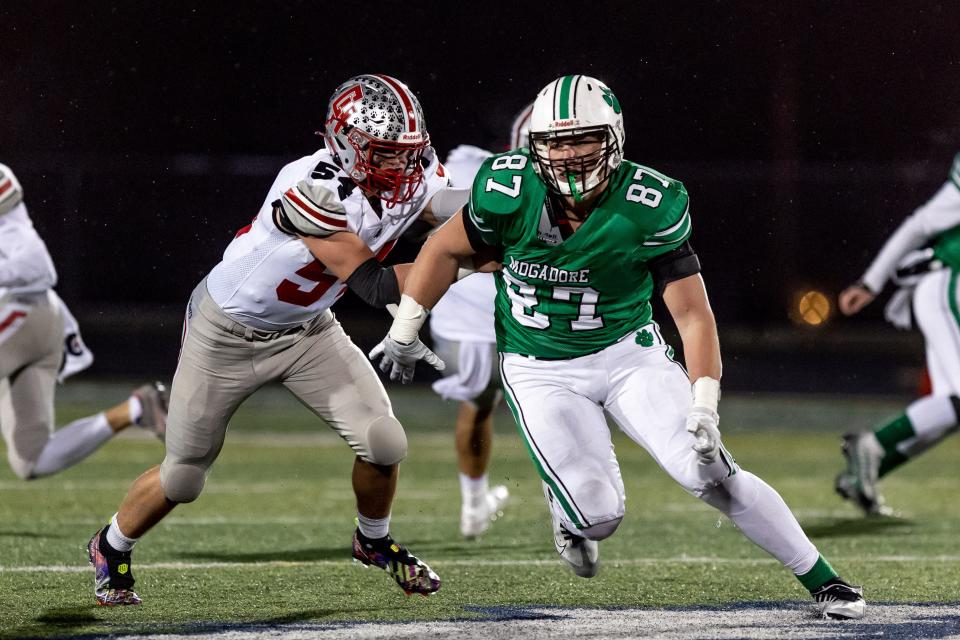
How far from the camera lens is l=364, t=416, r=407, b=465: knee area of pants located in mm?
3797

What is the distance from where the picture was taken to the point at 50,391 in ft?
17.7

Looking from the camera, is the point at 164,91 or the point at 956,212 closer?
the point at 956,212

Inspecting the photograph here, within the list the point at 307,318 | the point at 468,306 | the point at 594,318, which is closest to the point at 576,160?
the point at 594,318

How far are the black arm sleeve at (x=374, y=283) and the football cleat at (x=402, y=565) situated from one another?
0.76 m

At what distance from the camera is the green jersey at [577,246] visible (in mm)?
3412

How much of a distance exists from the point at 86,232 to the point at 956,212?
8.37m

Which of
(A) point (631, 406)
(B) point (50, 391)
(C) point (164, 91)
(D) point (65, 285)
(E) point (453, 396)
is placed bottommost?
(D) point (65, 285)

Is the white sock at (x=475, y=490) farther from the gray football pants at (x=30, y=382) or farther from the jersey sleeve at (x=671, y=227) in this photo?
the jersey sleeve at (x=671, y=227)

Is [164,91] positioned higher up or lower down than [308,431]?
higher up

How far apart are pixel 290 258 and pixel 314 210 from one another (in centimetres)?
19

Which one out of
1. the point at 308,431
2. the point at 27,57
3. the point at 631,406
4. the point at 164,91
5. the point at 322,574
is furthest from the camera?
the point at 164,91

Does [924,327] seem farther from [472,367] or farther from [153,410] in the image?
[153,410]

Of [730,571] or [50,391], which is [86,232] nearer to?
[50,391]

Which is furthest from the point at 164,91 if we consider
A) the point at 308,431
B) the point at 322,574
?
the point at 322,574
